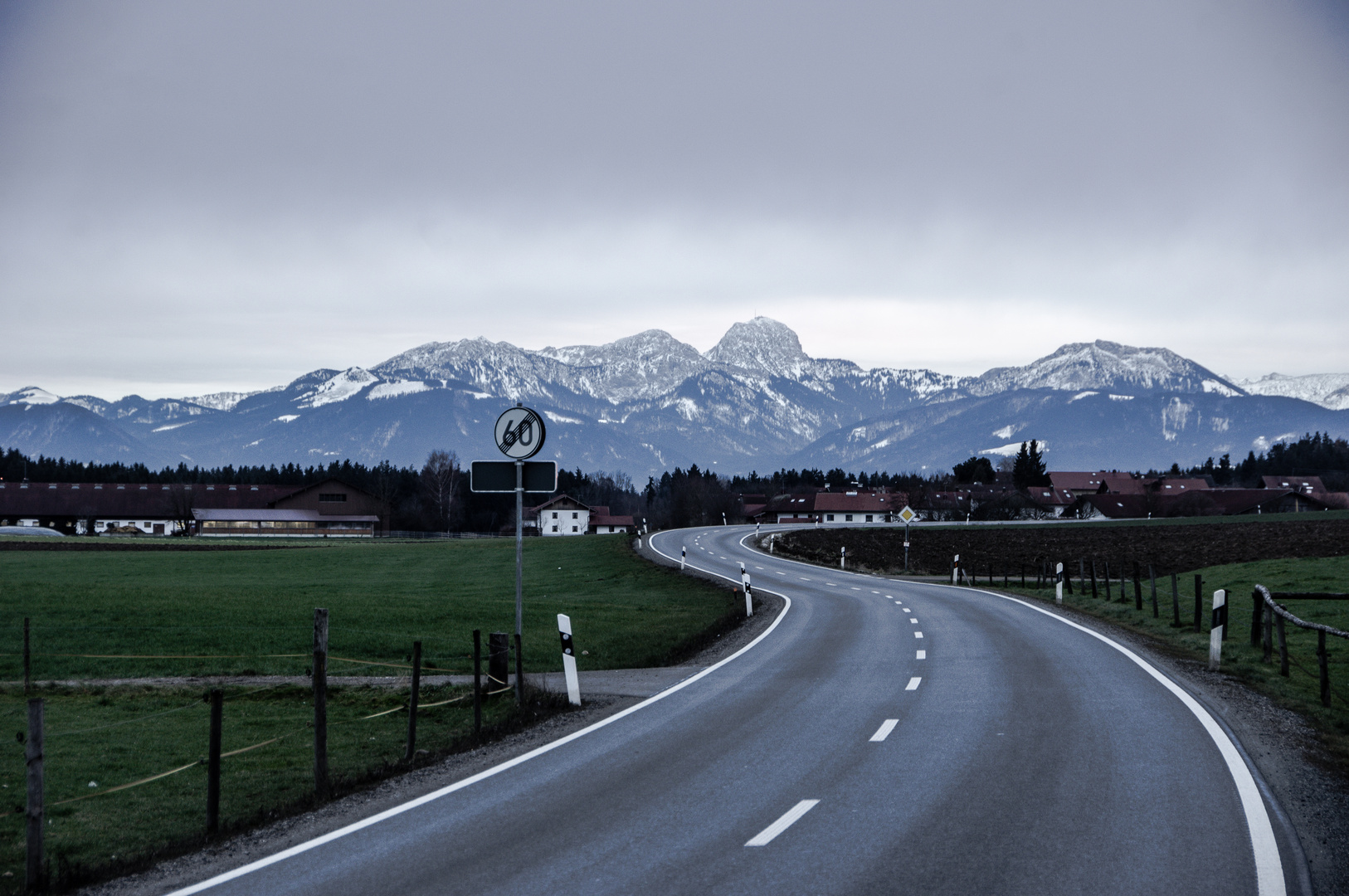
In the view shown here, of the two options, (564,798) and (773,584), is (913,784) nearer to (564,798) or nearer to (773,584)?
(564,798)

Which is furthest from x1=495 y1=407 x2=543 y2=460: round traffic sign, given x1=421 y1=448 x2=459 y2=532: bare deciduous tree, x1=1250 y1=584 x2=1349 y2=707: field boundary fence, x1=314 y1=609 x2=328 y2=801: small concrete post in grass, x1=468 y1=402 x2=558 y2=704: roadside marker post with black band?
x1=421 y1=448 x2=459 y2=532: bare deciduous tree

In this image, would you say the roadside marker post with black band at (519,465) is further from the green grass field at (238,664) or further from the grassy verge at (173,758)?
the green grass field at (238,664)

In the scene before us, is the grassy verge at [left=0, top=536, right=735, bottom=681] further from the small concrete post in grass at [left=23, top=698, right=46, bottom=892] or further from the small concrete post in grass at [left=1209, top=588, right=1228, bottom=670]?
the small concrete post in grass at [left=23, top=698, right=46, bottom=892]

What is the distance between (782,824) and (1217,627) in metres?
12.6

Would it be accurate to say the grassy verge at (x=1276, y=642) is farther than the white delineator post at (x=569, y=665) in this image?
No

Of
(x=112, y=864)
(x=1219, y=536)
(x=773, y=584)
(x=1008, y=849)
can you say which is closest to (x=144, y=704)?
(x=112, y=864)

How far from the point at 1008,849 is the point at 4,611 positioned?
3050cm

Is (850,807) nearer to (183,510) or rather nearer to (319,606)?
(319,606)

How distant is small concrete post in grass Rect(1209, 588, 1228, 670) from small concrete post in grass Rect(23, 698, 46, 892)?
16.6 meters

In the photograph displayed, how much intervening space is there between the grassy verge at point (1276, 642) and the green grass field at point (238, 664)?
1013 centimetres

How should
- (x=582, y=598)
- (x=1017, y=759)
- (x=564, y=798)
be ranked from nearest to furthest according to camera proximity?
(x=564, y=798)
(x=1017, y=759)
(x=582, y=598)

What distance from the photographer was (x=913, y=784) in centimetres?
973

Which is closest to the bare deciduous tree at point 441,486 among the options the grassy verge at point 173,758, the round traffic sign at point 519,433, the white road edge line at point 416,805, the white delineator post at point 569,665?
the grassy verge at point 173,758

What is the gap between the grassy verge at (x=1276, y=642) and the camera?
47.4ft
